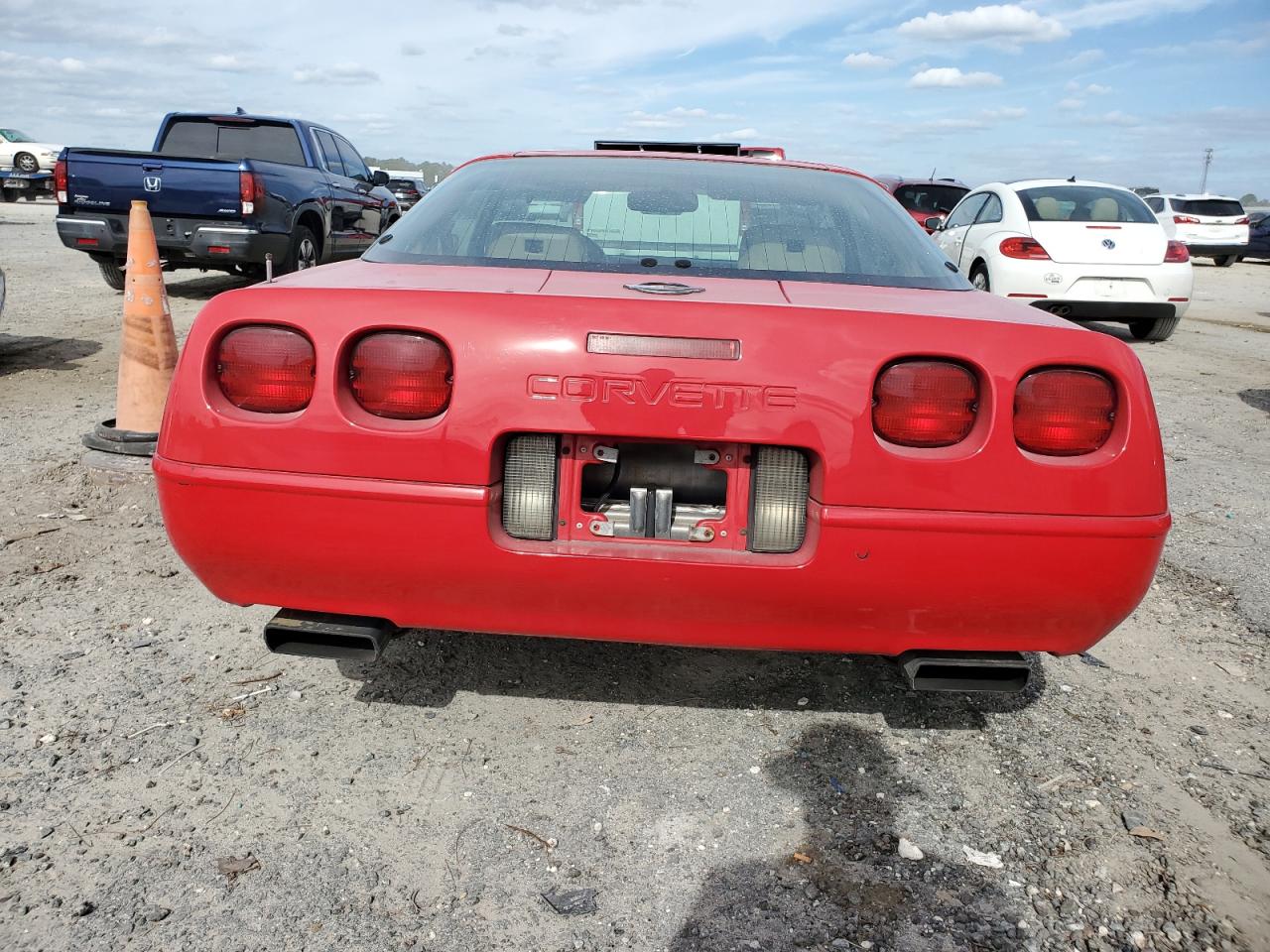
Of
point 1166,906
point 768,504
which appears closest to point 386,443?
point 768,504

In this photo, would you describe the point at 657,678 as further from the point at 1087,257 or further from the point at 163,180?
the point at 163,180

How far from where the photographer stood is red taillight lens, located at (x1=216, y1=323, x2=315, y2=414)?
2.10 m

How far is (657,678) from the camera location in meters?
2.95

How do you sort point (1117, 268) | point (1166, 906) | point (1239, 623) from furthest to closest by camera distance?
point (1117, 268) < point (1239, 623) < point (1166, 906)

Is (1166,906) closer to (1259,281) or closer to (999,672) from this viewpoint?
(999,672)

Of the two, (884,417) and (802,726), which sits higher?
(884,417)

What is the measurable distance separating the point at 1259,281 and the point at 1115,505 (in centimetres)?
2333

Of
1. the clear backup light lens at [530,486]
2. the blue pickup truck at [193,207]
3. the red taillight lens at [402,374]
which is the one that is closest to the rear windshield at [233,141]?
the blue pickup truck at [193,207]

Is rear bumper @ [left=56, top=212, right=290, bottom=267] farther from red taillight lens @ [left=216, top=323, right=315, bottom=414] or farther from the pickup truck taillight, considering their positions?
red taillight lens @ [left=216, top=323, right=315, bottom=414]

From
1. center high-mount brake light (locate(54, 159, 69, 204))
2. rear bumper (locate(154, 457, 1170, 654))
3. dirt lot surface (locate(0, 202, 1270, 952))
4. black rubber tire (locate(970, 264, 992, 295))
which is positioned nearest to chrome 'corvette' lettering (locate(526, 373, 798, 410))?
rear bumper (locate(154, 457, 1170, 654))

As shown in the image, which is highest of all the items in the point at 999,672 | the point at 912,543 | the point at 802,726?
the point at 912,543

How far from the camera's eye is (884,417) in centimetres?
207

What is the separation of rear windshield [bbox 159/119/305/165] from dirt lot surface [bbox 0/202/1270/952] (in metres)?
8.74

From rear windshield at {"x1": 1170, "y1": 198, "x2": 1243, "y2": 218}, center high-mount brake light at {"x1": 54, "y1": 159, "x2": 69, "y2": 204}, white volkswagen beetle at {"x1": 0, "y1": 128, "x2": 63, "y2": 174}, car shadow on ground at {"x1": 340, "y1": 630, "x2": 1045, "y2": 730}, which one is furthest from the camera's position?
white volkswagen beetle at {"x1": 0, "y1": 128, "x2": 63, "y2": 174}
